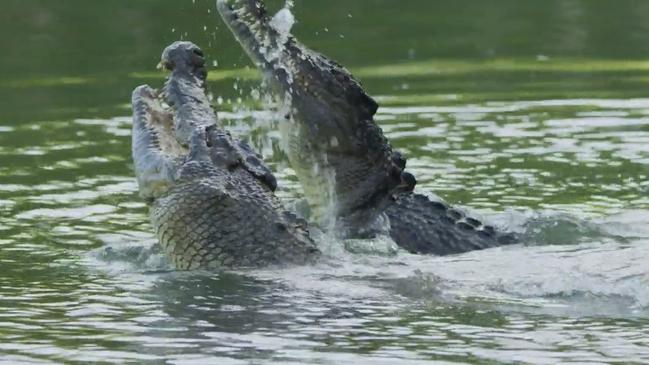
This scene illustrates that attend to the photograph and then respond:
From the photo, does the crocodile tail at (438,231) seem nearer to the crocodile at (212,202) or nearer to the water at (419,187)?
the water at (419,187)

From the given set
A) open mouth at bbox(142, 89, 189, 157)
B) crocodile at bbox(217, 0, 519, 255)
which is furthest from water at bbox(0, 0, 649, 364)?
open mouth at bbox(142, 89, 189, 157)

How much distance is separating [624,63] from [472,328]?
32.0ft

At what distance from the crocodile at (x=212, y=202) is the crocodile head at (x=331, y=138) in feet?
4.51

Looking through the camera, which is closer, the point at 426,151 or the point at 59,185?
the point at 59,185

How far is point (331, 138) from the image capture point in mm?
10539

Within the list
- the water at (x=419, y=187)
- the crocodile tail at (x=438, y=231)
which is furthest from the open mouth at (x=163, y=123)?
the crocodile tail at (x=438, y=231)

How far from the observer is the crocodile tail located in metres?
9.82

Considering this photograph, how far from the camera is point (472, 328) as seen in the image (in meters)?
7.71

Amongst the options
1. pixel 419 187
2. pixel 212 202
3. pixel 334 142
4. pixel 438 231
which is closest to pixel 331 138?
pixel 334 142

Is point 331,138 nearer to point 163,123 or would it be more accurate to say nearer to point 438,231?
point 438,231

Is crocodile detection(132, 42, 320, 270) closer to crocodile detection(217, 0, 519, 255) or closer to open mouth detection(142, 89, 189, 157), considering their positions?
open mouth detection(142, 89, 189, 157)

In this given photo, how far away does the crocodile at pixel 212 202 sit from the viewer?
866 cm

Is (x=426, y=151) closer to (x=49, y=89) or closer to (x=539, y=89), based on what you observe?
(x=539, y=89)

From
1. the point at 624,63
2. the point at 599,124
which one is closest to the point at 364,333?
the point at 599,124
